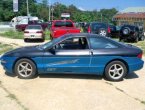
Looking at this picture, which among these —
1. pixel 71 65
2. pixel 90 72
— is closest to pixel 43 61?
pixel 71 65

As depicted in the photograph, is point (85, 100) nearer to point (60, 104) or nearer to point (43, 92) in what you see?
point (60, 104)

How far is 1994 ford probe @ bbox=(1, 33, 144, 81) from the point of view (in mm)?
9609

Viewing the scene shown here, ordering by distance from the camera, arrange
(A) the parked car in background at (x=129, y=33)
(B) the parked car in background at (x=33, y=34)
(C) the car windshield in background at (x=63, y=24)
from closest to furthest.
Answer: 1. (C) the car windshield in background at (x=63, y=24)
2. (B) the parked car in background at (x=33, y=34)
3. (A) the parked car in background at (x=129, y=33)

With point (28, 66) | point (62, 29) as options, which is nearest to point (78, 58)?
point (28, 66)

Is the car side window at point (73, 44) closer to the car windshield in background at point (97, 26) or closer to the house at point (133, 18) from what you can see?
the car windshield in background at point (97, 26)

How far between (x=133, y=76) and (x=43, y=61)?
3033 millimetres

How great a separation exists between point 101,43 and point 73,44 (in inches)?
33.3

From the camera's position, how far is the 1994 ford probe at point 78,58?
9609 mm

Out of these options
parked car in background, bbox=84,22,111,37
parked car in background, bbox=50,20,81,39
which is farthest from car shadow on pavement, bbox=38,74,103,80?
parked car in background, bbox=84,22,111,37

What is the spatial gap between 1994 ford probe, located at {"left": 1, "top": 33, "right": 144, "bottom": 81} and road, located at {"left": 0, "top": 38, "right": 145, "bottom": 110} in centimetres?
30

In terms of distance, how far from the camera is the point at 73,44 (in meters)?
9.92

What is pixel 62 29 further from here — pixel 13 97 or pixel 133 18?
pixel 133 18

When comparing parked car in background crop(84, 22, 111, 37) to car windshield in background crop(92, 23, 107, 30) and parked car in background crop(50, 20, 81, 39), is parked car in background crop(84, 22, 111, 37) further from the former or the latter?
parked car in background crop(50, 20, 81, 39)

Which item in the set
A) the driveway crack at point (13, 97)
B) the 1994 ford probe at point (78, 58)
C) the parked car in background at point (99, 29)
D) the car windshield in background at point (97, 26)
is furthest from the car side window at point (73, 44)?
the car windshield in background at point (97, 26)
